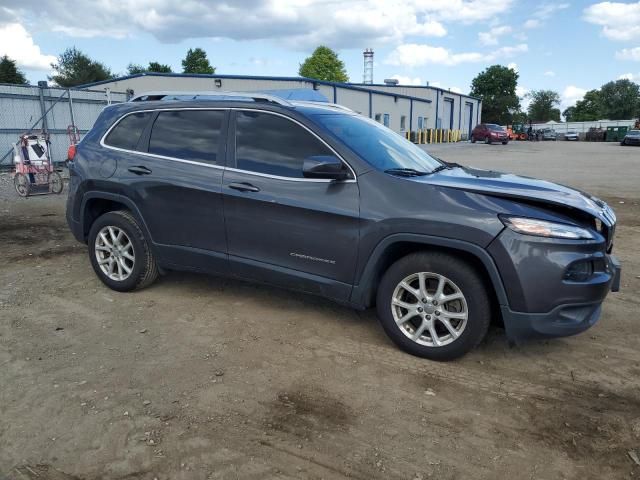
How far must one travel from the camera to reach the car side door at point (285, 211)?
372cm

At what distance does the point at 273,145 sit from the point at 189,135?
0.86m

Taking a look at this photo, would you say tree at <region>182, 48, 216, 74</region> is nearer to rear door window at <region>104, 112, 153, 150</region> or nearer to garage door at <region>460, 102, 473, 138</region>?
garage door at <region>460, 102, 473, 138</region>

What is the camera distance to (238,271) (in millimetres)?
4250

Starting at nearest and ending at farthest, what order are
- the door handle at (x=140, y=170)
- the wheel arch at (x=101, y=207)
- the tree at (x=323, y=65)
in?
the door handle at (x=140, y=170)
the wheel arch at (x=101, y=207)
the tree at (x=323, y=65)

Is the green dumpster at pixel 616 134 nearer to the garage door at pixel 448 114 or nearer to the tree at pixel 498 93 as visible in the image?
the garage door at pixel 448 114

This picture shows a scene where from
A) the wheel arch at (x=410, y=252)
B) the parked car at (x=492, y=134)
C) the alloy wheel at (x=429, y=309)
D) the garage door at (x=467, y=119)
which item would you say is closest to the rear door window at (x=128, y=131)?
the wheel arch at (x=410, y=252)

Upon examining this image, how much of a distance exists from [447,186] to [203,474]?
2.29m

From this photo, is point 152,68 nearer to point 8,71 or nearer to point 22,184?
point 8,71

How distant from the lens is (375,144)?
4.11 metres

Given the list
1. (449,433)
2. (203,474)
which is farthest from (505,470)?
(203,474)

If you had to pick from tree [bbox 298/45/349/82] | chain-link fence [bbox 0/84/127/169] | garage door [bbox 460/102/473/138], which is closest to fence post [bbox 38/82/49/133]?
chain-link fence [bbox 0/84/127/169]

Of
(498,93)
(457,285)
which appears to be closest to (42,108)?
(457,285)

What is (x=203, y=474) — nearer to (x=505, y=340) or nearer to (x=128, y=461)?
(x=128, y=461)

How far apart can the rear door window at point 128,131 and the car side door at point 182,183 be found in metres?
0.08
